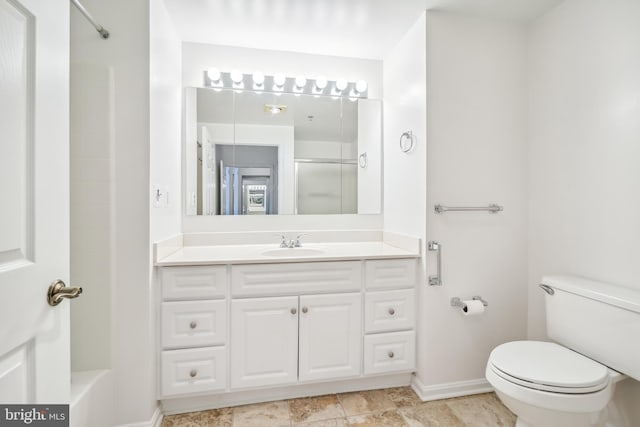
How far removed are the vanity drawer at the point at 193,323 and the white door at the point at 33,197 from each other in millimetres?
708

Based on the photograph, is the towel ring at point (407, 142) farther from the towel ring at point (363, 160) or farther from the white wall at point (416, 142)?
the towel ring at point (363, 160)

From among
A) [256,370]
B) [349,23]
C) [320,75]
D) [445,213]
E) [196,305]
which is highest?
[349,23]

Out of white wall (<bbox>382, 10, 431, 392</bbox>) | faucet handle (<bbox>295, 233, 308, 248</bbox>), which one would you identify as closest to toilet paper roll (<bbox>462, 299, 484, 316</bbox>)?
white wall (<bbox>382, 10, 431, 392</bbox>)

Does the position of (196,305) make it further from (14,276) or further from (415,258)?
(415,258)

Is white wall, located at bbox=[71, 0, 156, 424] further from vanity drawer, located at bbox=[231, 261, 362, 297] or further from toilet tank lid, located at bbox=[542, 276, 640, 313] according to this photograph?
toilet tank lid, located at bbox=[542, 276, 640, 313]

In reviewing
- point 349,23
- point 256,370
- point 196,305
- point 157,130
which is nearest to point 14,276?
point 196,305

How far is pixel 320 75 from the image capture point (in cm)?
231

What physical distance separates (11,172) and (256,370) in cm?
143

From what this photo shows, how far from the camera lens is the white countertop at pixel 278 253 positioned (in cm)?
163

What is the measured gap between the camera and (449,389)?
1814 millimetres

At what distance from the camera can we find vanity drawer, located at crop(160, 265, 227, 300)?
157 cm

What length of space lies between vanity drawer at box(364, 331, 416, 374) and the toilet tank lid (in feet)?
2.70

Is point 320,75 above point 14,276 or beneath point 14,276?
above

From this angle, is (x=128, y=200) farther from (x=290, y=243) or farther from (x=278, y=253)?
(x=290, y=243)
